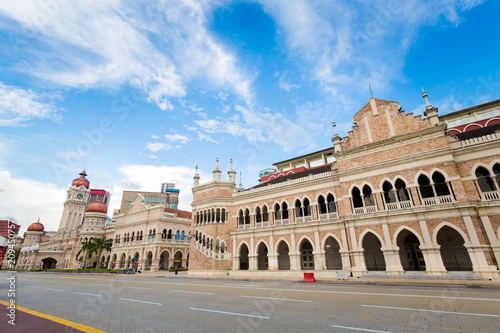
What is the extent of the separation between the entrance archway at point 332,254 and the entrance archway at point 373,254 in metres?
2.67

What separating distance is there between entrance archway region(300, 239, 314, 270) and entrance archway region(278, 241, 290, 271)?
171cm

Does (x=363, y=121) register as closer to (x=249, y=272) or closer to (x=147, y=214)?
(x=249, y=272)

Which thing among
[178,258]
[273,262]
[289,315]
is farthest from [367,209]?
[178,258]

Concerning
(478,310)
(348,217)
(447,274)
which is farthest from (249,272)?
(478,310)

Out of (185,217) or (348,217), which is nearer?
(348,217)

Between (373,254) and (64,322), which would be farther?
(373,254)

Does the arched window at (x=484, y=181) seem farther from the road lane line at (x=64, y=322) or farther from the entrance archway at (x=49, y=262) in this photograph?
the entrance archway at (x=49, y=262)

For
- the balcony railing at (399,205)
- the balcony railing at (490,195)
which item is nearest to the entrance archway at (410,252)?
the balcony railing at (399,205)

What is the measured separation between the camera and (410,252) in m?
21.9

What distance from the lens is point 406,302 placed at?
346 inches

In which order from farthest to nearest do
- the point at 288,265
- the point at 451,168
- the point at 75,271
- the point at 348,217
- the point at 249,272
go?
the point at 75,271, the point at 288,265, the point at 249,272, the point at 348,217, the point at 451,168

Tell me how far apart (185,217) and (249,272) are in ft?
91.4

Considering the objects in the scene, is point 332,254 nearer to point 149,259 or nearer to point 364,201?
point 364,201

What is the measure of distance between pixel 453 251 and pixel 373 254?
6.12 metres
